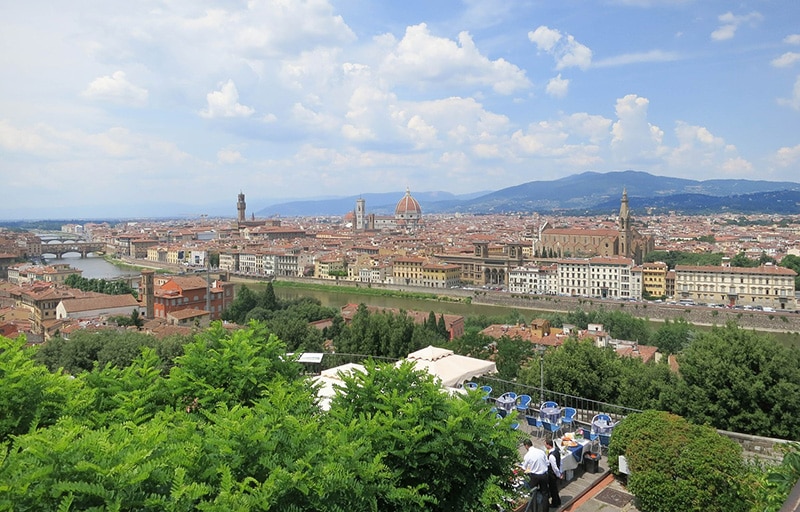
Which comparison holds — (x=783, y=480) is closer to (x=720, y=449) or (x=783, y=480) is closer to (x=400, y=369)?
(x=720, y=449)

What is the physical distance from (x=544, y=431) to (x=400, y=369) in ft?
6.39

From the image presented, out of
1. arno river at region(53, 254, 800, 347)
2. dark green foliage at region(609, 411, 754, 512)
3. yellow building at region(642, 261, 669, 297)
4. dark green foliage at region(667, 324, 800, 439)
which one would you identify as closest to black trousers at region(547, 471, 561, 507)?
dark green foliage at region(609, 411, 754, 512)

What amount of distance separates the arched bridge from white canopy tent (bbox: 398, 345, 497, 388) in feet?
200

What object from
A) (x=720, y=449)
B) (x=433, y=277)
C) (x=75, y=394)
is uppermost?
(x=75, y=394)

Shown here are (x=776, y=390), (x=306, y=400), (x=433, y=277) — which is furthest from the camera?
(x=433, y=277)

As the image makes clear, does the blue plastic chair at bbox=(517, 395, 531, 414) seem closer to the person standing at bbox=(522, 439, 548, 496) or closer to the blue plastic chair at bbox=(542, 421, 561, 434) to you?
the blue plastic chair at bbox=(542, 421, 561, 434)

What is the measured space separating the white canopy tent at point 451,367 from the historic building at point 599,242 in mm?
34895

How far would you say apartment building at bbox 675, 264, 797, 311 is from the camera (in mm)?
26828

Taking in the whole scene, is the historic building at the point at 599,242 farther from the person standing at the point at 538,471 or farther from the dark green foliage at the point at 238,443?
the dark green foliage at the point at 238,443

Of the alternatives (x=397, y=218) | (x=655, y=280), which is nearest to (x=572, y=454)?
(x=655, y=280)

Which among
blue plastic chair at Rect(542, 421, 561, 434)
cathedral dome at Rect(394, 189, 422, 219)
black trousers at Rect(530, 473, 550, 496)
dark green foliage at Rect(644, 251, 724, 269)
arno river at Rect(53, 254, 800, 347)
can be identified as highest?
cathedral dome at Rect(394, 189, 422, 219)

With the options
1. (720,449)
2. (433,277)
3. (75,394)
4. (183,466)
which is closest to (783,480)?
(720,449)

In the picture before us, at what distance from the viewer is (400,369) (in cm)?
364

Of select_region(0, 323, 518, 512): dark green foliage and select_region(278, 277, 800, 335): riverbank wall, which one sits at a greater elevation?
select_region(0, 323, 518, 512): dark green foliage
